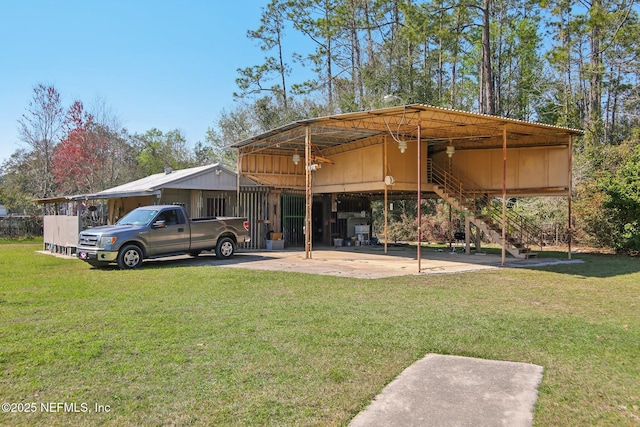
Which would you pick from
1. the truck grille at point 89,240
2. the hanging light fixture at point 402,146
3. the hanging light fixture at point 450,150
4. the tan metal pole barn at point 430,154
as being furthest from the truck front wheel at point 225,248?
the hanging light fixture at point 450,150

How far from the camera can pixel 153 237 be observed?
12852 mm

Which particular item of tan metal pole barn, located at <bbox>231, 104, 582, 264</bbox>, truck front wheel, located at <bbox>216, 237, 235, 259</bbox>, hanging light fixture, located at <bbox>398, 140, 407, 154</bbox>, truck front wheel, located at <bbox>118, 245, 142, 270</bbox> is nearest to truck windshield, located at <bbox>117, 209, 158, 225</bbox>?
truck front wheel, located at <bbox>118, 245, 142, 270</bbox>

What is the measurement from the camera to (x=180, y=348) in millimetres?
5102

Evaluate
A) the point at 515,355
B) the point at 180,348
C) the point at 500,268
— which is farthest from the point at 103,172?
the point at 515,355

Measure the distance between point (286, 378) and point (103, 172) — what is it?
31263 mm

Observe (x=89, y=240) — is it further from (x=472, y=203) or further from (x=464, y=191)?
(x=464, y=191)

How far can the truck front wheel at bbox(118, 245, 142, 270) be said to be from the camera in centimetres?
1219

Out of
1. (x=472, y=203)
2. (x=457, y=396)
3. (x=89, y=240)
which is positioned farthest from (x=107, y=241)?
(x=472, y=203)

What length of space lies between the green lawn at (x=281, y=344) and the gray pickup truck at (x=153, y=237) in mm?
2232

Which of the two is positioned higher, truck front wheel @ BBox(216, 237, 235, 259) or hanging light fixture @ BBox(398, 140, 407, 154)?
hanging light fixture @ BBox(398, 140, 407, 154)

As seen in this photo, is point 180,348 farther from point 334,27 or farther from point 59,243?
point 334,27

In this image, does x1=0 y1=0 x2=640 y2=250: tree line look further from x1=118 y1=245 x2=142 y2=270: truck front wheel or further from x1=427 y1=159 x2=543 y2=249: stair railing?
x1=118 y1=245 x2=142 y2=270: truck front wheel

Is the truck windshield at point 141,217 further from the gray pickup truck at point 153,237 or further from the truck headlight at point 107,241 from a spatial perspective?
the truck headlight at point 107,241

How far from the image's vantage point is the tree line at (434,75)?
→ 25297 millimetres
